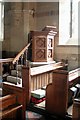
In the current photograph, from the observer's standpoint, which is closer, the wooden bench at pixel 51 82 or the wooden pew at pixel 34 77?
the wooden bench at pixel 51 82

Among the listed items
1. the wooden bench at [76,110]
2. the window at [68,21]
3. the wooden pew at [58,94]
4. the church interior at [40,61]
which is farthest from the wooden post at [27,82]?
the window at [68,21]

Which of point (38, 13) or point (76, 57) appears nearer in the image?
point (76, 57)

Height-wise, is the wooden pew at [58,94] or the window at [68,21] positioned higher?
the window at [68,21]

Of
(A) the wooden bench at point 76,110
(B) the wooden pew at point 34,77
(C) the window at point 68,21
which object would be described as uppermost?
(C) the window at point 68,21

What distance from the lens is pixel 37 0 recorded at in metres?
5.53

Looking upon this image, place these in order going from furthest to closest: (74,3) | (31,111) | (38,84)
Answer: (74,3) → (38,84) → (31,111)

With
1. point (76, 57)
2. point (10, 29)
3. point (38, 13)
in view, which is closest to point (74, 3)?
point (38, 13)

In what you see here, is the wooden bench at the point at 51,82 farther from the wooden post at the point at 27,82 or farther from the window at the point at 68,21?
the window at the point at 68,21

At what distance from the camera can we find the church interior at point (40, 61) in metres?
3.00

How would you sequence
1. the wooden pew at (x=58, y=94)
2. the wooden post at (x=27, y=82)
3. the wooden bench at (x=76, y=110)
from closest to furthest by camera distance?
the wooden bench at (x=76, y=110) < the wooden pew at (x=58, y=94) < the wooden post at (x=27, y=82)

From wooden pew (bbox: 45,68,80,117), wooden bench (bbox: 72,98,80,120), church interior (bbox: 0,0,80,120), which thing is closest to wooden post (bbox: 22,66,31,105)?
church interior (bbox: 0,0,80,120)

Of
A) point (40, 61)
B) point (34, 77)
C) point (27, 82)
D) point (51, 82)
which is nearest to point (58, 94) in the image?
point (51, 82)

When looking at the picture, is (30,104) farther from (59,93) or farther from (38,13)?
(38,13)

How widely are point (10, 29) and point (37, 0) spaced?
1.17 metres
